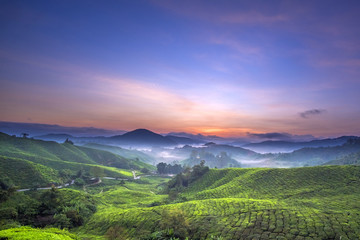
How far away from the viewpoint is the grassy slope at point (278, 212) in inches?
1000

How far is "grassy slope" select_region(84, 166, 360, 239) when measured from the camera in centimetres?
2540

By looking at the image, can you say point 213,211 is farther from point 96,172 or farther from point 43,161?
point 43,161

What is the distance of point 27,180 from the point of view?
6981 cm

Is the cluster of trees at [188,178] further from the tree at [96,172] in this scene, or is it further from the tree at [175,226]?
the tree at [175,226]

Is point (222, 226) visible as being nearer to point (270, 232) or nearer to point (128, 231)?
point (270, 232)

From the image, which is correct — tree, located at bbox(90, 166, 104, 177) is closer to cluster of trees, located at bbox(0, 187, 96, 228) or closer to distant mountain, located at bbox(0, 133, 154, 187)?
distant mountain, located at bbox(0, 133, 154, 187)

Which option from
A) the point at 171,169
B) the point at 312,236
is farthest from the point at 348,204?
the point at 171,169

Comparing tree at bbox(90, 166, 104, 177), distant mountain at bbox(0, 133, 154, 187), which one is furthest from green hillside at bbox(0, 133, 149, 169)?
tree at bbox(90, 166, 104, 177)

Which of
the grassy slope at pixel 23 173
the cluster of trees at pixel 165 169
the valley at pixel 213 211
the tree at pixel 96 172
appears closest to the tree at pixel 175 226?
the valley at pixel 213 211

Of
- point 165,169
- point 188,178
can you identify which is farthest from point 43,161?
point 165,169

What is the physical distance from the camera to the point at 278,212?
3067 cm

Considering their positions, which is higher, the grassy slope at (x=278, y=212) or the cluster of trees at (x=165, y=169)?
the grassy slope at (x=278, y=212)

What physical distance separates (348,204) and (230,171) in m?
50.9

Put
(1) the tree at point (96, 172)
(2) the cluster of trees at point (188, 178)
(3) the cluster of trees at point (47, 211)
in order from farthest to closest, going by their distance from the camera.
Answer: (1) the tree at point (96, 172), (2) the cluster of trees at point (188, 178), (3) the cluster of trees at point (47, 211)
